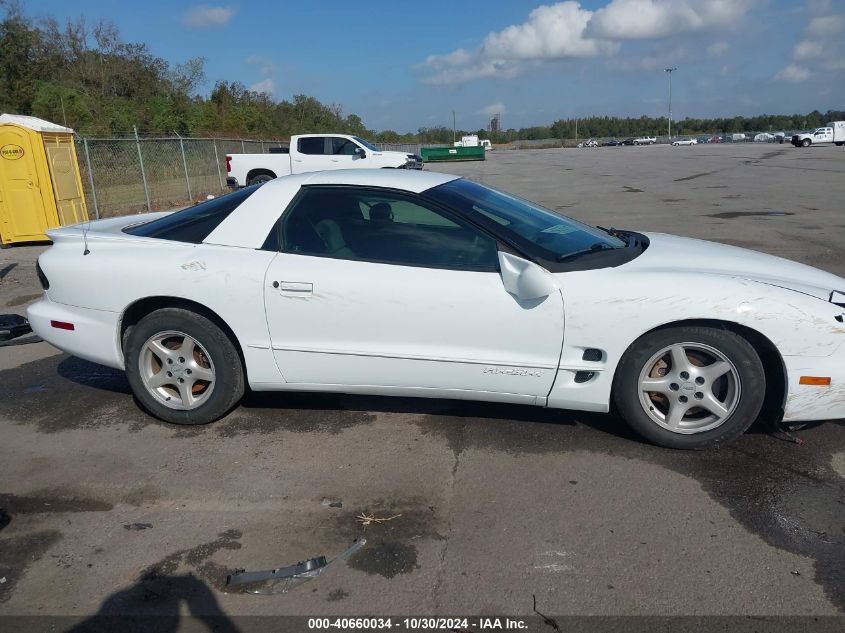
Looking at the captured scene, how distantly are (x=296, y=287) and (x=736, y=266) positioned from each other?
2.51 m

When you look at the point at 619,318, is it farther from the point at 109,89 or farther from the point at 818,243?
the point at 109,89

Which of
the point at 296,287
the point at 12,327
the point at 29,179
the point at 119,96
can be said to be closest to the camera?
the point at 296,287

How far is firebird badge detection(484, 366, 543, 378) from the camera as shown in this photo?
145 inches

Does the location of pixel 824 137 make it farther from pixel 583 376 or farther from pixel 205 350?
pixel 205 350

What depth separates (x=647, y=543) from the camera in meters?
2.92

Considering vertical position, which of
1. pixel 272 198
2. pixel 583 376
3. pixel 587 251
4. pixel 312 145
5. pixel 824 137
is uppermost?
pixel 312 145

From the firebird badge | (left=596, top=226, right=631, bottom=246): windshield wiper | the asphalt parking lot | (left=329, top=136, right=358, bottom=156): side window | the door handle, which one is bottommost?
the asphalt parking lot

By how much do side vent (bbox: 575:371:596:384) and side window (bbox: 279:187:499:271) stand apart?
73cm

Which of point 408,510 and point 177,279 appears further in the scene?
point 177,279

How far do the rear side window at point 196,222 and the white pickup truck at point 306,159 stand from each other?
50.5 feet

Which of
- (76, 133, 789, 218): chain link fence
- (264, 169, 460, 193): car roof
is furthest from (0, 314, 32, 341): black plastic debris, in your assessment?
(76, 133, 789, 218): chain link fence

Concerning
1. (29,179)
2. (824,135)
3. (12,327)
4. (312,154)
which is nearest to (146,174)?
(312,154)

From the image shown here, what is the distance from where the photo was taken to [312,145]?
20328mm

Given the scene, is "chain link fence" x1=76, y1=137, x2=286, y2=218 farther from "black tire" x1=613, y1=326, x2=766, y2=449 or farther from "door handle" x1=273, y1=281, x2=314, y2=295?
"black tire" x1=613, y1=326, x2=766, y2=449
